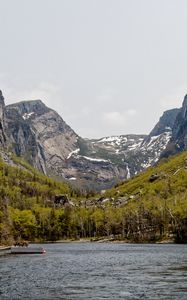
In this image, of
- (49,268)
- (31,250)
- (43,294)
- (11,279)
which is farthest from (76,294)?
(31,250)

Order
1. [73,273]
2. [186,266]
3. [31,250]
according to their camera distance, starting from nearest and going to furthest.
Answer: [73,273], [186,266], [31,250]

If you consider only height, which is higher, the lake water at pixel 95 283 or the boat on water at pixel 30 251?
the boat on water at pixel 30 251

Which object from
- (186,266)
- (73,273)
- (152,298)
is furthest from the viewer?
A: (186,266)

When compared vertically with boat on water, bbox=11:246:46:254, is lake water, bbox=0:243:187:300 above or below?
below

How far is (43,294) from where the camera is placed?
66.3 m

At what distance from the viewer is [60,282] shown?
3130 inches

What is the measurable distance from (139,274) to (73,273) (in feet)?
41.8

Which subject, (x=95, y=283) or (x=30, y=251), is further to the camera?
(x=30, y=251)

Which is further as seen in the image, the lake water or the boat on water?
the boat on water

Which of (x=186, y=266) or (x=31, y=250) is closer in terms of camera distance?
(x=186, y=266)

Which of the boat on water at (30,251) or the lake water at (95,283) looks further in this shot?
the boat on water at (30,251)

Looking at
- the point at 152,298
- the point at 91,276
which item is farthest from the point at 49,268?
the point at 152,298

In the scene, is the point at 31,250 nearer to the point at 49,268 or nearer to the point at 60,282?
the point at 49,268

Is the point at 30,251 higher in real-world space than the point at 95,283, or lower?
higher
